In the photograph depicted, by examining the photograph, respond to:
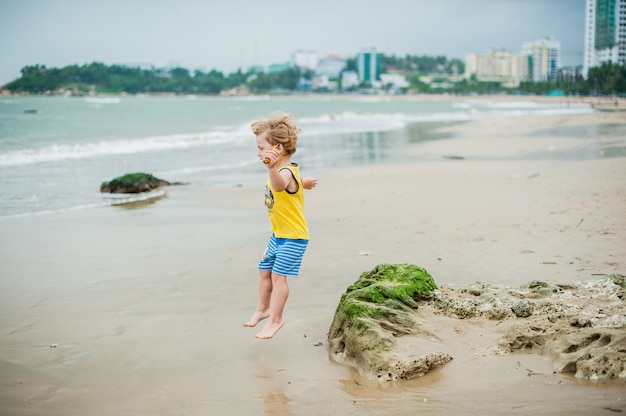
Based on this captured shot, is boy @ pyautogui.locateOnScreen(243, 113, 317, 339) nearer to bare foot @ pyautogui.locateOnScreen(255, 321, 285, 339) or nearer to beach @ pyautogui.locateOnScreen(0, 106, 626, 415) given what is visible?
bare foot @ pyautogui.locateOnScreen(255, 321, 285, 339)

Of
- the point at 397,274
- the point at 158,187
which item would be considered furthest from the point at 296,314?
the point at 158,187

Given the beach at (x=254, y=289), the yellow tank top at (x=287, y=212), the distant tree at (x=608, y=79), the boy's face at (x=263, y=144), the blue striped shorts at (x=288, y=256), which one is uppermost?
the distant tree at (x=608, y=79)

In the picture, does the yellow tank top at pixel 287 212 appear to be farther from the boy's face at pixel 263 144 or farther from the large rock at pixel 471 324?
the large rock at pixel 471 324

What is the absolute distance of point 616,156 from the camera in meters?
15.9

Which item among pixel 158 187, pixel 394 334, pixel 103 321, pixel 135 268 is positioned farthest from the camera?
pixel 158 187

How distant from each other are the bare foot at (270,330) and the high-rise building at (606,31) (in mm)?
101953

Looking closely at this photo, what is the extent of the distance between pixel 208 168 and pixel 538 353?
14.0 metres

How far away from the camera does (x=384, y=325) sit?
3.86 meters

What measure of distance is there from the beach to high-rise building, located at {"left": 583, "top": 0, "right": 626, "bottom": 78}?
9665cm

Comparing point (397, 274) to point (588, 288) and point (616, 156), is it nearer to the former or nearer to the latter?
point (588, 288)

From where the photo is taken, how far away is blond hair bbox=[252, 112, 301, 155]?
3.97 metres

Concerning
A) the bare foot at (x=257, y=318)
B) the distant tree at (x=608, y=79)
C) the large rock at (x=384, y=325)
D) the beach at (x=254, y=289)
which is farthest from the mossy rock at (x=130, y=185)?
the distant tree at (x=608, y=79)

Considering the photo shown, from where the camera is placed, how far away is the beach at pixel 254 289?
3266mm

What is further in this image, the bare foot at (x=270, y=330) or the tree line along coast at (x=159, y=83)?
the tree line along coast at (x=159, y=83)
